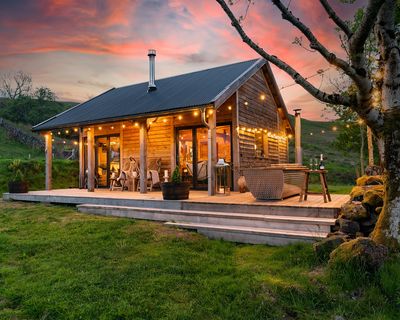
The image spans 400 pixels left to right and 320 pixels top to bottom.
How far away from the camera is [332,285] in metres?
3.31

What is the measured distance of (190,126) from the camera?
37.3 feet

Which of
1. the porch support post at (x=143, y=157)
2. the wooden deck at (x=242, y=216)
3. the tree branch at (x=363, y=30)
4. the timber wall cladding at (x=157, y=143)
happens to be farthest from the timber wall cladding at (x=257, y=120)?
the tree branch at (x=363, y=30)

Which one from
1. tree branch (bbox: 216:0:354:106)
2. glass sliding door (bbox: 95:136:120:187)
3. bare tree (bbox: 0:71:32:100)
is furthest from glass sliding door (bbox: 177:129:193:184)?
bare tree (bbox: 0:71:32:100)

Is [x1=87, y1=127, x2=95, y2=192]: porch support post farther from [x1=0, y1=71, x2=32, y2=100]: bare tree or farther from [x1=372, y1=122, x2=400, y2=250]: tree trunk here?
[x1=0, y1=71, x2=32, y2=100]: bare tree

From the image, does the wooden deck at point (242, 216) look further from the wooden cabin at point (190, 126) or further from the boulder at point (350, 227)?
the wooden cabin at point (190, 126)

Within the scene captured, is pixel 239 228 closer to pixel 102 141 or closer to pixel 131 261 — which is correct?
pixel 131 261

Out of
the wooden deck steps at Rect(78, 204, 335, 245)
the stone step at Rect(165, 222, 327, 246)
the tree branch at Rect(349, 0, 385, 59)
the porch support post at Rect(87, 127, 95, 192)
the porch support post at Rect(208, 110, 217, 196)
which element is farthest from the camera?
the porch support post at Rect(87, 127, 95, 192)

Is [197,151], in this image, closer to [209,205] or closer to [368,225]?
[209,205]

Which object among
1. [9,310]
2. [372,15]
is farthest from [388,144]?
[9,310]

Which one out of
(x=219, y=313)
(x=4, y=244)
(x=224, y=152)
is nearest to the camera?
(x=219, y=313)

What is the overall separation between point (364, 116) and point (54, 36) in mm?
14201

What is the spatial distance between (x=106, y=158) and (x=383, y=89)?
12355mm

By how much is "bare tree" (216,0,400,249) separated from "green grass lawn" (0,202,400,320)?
853 mm

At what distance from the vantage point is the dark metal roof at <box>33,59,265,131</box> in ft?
29.6
